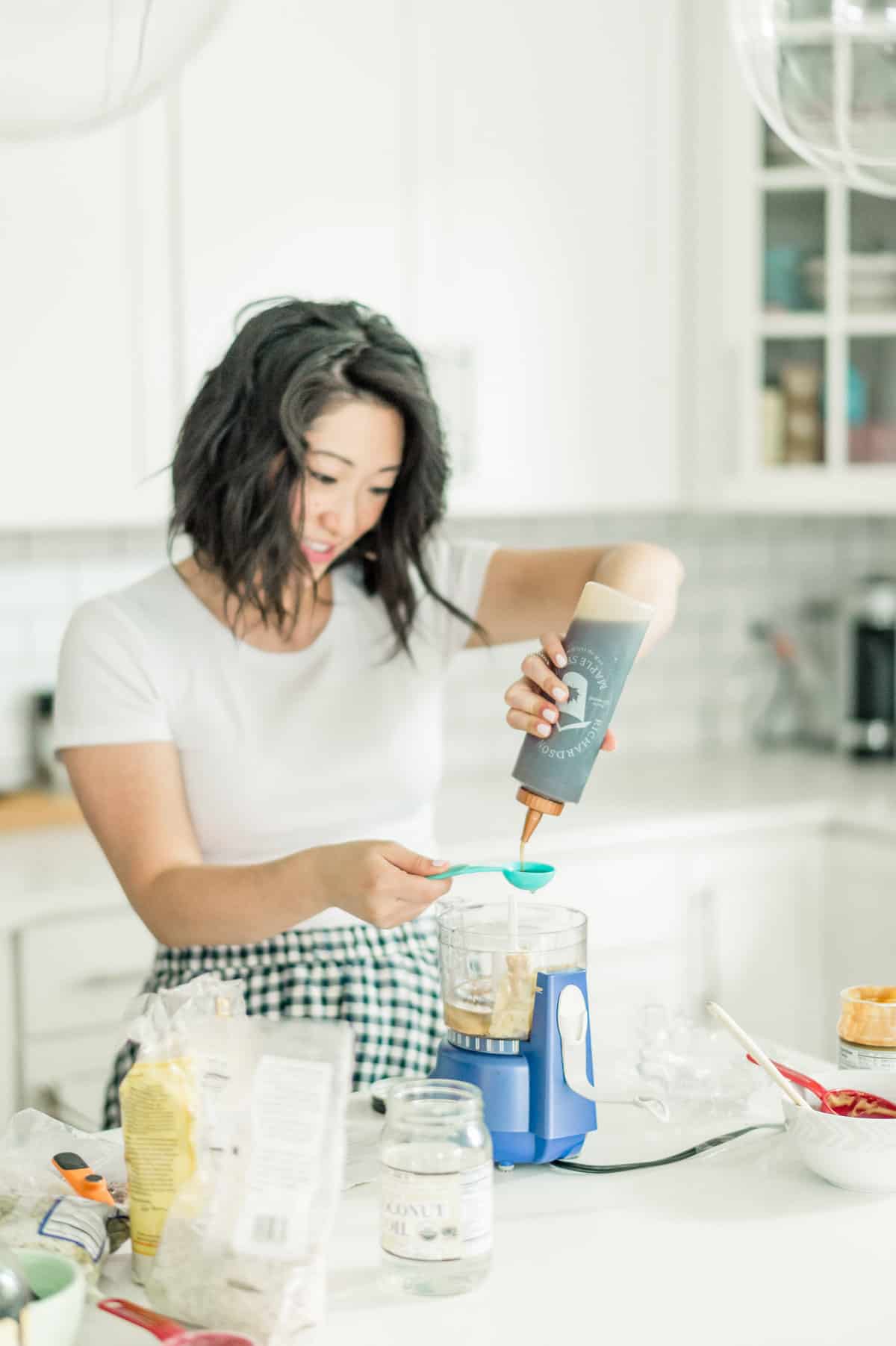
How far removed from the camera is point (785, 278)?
299cm

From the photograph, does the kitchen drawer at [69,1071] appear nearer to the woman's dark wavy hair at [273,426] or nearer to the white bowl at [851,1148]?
the woman's dark wavy hair at [273,426]

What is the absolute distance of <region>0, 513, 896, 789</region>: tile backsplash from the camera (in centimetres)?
278

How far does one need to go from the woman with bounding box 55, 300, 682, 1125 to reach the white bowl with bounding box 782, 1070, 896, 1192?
0.43 metres

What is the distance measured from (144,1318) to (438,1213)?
193mm

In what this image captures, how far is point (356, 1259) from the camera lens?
1101 millimetres

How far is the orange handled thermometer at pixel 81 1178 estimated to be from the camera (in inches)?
44.7

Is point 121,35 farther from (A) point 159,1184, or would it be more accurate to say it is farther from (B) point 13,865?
(B) point 13,865

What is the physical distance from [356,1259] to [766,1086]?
46cm

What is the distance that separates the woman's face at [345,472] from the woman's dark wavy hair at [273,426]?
0.01 m

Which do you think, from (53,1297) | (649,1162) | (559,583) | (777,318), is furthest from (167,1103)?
(777,318)

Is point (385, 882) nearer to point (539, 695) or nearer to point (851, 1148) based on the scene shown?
point (539, 695)

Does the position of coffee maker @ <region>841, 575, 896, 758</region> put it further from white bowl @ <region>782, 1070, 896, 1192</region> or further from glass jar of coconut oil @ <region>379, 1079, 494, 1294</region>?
glass jar of coconut oil @ <region>379, 1079, 494, 1294</region>

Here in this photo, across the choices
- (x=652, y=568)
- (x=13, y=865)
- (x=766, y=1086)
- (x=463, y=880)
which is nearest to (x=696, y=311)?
(x=463, y=880)

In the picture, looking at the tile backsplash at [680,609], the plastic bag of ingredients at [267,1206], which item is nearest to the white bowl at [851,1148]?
the plastic bag of ingredients at [267,1206]
